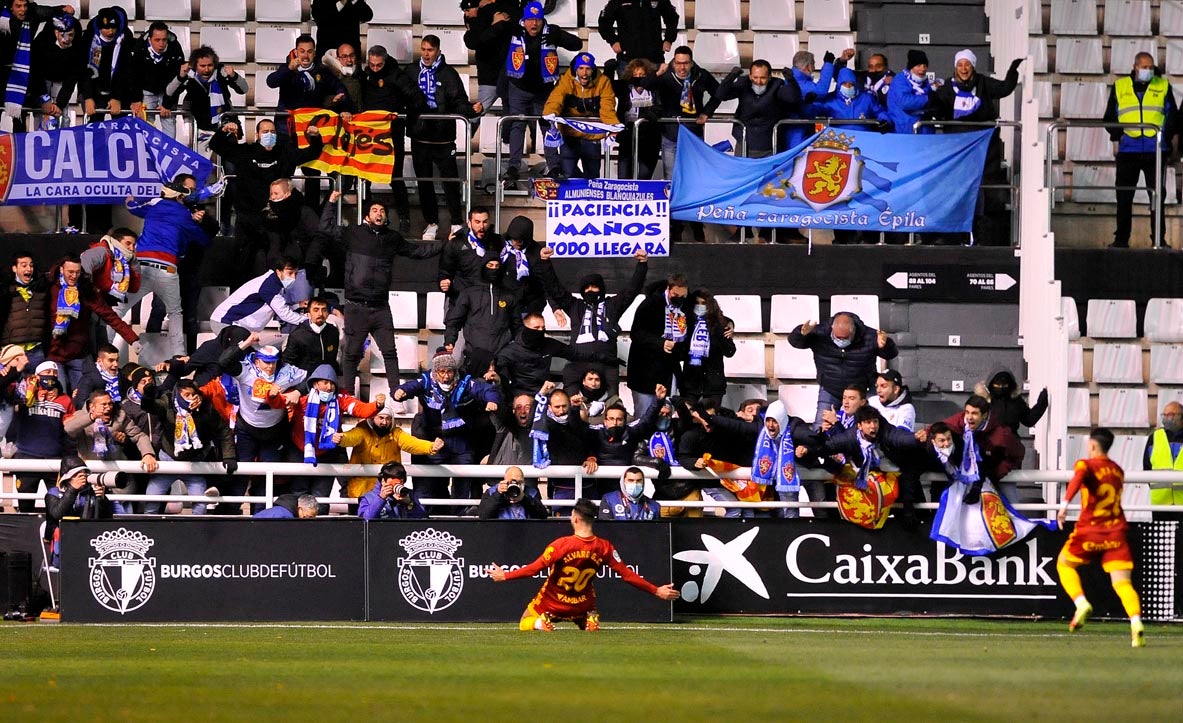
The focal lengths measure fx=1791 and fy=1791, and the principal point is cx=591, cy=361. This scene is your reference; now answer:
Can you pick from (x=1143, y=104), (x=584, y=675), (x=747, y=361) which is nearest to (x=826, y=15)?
(x=1143, y=104)

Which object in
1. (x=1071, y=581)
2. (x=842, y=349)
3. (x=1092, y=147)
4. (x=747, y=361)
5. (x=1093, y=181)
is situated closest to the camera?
(x=1071, y=581)

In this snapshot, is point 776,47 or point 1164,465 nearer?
point 1164,465

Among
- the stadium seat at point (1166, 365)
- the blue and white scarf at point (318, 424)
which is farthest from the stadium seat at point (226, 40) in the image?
the stadium seat at point (1166, 365)

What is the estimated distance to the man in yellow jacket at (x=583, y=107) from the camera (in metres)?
20.5

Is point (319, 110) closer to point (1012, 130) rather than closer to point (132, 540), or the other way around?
point (132, 540)

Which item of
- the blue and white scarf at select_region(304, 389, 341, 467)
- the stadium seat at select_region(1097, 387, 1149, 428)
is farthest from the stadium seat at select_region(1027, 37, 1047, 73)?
the blue and white scarf at select_region(304, 389, 341, 467)

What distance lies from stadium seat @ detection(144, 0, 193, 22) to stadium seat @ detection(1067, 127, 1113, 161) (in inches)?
457

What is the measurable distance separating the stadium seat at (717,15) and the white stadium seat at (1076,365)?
6.65 meters

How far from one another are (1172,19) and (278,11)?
11.8m

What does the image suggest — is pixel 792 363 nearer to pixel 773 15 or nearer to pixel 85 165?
pixel 773 15

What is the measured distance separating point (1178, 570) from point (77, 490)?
10.4m

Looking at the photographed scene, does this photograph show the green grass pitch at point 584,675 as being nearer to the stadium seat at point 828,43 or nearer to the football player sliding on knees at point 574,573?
the football player sliding on knees at point 574,573

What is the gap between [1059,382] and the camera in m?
18.8

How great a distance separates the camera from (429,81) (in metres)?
20.9
